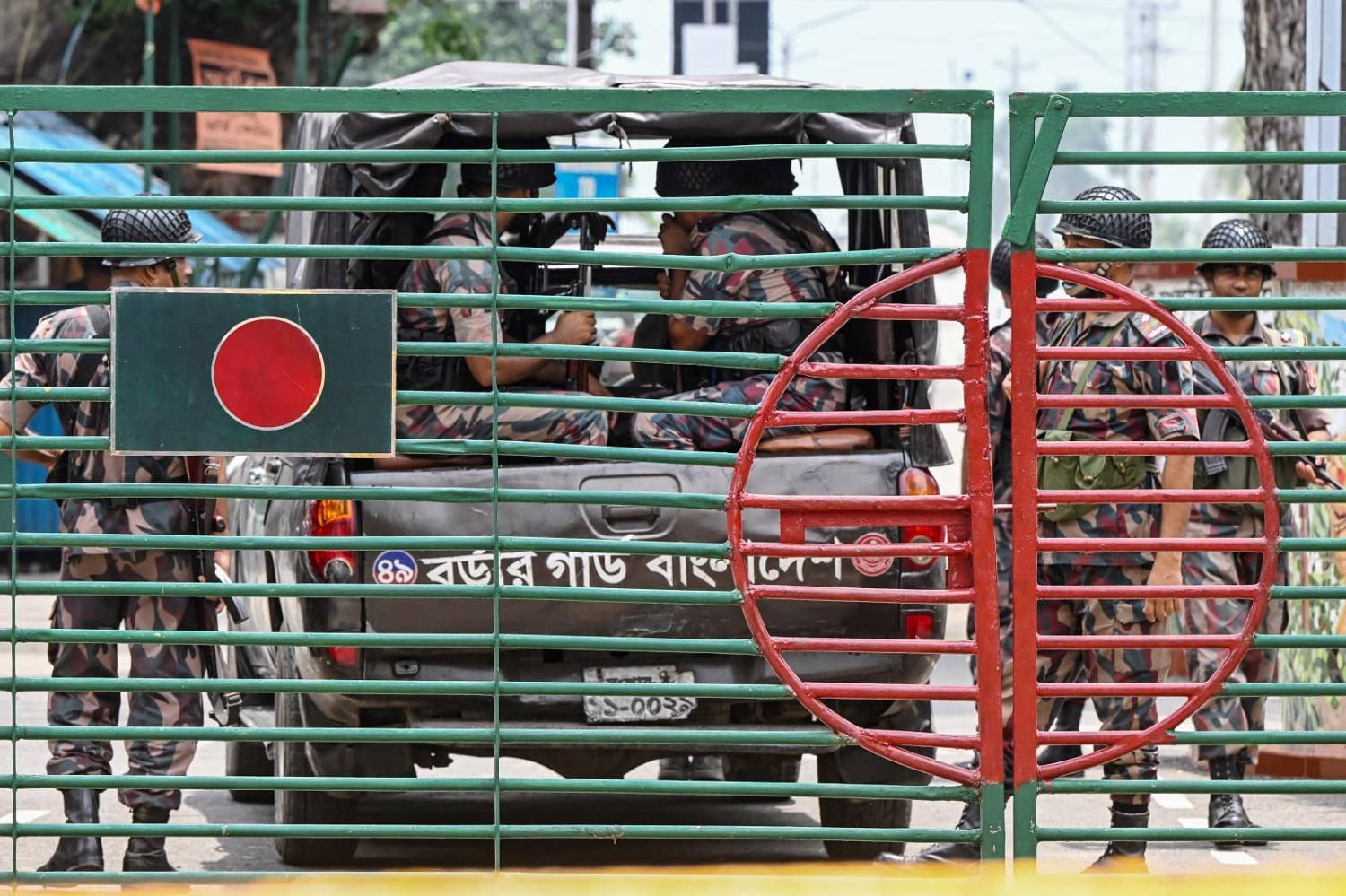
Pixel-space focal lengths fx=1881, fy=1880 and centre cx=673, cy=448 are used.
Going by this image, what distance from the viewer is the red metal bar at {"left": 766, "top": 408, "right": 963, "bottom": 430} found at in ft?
14.5

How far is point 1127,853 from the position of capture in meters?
6.50

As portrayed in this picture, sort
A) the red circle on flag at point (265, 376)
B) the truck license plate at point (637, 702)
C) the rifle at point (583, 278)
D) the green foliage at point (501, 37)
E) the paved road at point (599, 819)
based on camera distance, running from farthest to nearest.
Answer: the green foliage at point (501, 37) < the paved road at point (599, 819) < the rifle at point (583, 278) < the truck license plate at point (637, 702) < the red circle on flag at point (265, 376)

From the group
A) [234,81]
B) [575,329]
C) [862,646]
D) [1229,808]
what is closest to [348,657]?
[575,329]

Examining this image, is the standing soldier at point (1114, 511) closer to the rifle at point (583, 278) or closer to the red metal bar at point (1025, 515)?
the rifle at point (583, 278)

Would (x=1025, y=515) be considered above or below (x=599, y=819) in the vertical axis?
above

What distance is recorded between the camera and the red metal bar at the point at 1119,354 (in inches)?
174

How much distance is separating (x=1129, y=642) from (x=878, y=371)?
88 cm

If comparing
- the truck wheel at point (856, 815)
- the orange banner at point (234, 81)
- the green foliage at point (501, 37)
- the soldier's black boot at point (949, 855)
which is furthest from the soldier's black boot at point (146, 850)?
the green foliage at point (501, 37)

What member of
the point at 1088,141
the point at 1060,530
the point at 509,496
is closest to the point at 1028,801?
the point at 509,496

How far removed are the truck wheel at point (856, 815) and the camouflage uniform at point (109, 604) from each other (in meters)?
2.21

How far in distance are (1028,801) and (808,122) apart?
2894mm

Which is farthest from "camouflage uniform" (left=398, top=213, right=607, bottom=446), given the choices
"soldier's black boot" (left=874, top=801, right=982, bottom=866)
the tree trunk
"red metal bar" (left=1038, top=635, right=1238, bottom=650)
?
the tree trunk

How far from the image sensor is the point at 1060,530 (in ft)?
22.0

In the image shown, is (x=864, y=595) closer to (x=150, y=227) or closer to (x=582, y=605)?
(x=582, y=605)
